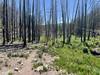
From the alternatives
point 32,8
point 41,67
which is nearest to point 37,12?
point 32,8

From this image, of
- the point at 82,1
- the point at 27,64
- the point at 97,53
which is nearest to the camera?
the point at 27,64

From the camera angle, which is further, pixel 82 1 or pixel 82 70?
pixel 82 1

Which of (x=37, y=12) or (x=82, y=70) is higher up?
(x=37, y=12)

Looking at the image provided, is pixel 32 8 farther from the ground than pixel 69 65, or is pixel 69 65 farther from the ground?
pixel 32 8

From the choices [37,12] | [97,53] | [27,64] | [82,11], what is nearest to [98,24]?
[37,12]

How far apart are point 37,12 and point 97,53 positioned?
1022 inches

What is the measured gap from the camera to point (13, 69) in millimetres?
12641

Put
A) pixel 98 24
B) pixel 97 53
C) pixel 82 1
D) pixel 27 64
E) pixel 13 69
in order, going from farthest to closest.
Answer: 1. pixel 98 24
2. pixel 82 1
3. pixel 97 53
4. pixel 27 64
5. pixel 13 69

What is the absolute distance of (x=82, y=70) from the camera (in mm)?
11875

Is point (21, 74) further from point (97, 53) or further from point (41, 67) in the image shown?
point (97, 53)

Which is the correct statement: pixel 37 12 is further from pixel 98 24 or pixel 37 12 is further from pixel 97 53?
pixel 98 24

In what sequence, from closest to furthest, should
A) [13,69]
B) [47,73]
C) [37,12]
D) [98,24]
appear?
[47,73], [13,69], [37,12], [98,24]

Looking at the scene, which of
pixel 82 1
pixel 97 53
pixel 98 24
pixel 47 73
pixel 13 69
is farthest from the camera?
pixel 98 24

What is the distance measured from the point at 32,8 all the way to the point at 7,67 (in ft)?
95.0
